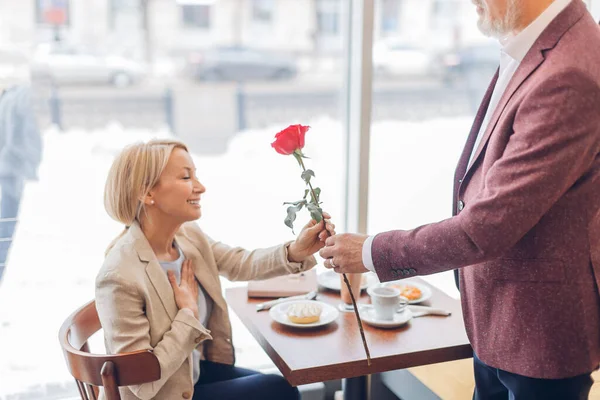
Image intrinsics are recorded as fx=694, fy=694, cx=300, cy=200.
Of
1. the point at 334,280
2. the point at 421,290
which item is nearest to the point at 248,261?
the point at 334,280

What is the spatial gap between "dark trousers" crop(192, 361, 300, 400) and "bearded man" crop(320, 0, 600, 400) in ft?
2.07

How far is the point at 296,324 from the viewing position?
2010 mm

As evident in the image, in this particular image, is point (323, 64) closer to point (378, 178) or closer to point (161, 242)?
point (378, 178)

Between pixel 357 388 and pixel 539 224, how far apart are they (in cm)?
90

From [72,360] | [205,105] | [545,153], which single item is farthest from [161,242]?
[545,153]

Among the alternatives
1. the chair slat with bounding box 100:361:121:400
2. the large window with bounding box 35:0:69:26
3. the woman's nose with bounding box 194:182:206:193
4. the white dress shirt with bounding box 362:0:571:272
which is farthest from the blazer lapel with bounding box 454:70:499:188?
the large window with bounding box 35:0:69:26

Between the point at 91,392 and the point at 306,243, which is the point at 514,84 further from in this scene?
the point at 91,392

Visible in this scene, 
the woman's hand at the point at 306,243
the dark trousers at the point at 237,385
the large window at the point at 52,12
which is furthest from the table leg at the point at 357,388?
the large window at the point at 52,12

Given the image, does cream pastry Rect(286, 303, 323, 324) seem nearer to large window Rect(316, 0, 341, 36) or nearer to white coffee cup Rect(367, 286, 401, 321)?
white coffee cup Rect(367, 286, 401, 321)

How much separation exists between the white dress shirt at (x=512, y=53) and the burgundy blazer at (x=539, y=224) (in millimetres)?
38

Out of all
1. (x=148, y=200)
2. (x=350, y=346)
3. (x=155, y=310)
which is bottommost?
(x=350, y=346)

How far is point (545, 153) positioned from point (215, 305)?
1098 mm

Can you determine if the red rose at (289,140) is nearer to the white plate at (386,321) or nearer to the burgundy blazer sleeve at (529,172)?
the burgundy blazer sleeve at (529,172)

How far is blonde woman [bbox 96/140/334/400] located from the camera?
1.81m
